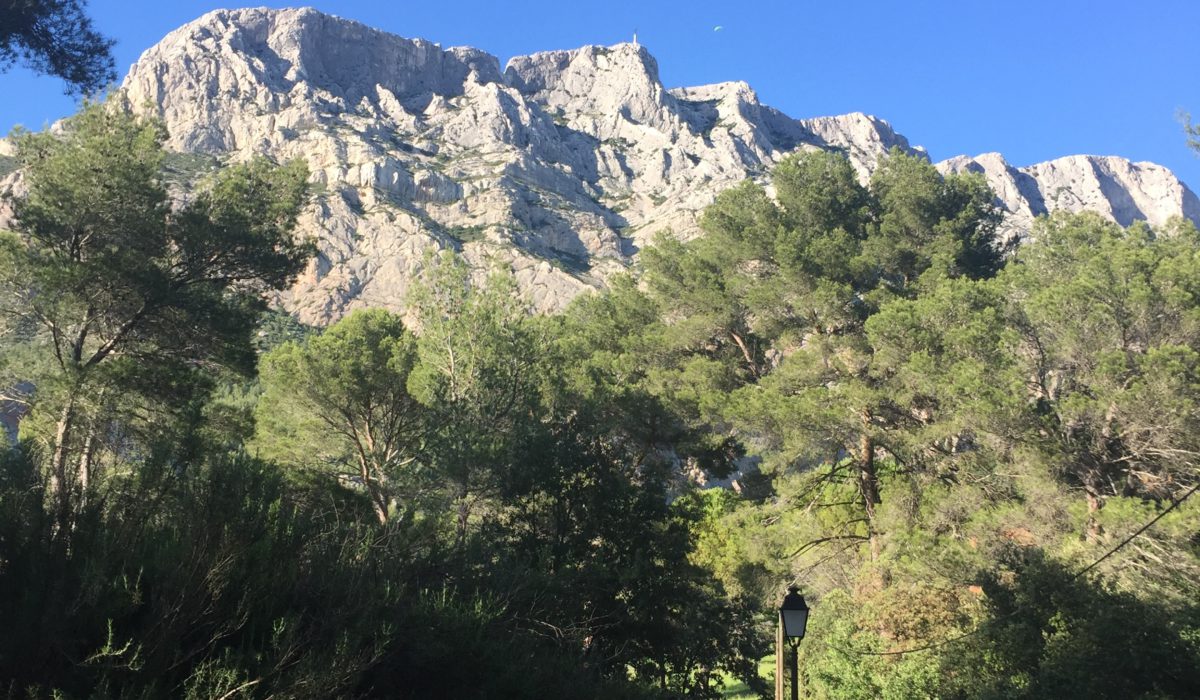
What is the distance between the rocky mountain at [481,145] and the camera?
8950cm

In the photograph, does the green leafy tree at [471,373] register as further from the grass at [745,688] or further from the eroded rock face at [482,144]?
the eroded rock face at [482,144]

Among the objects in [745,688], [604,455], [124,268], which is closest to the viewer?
[124,268]

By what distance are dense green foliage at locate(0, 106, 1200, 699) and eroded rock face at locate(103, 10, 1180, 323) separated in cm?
5552

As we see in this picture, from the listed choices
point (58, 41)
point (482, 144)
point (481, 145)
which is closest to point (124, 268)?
point (58, 41)

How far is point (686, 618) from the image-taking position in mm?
11898

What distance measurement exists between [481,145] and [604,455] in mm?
111494

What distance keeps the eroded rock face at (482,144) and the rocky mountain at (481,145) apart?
0.31 meters

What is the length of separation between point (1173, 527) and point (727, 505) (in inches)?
340

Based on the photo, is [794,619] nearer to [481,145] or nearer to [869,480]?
[869,480]

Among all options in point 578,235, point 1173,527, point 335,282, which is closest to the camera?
point 1173,527

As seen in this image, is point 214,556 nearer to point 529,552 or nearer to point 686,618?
point 529,552

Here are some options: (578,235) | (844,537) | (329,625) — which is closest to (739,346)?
(844,537)

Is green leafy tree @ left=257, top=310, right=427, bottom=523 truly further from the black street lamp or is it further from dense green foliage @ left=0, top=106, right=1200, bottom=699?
the black street lamp

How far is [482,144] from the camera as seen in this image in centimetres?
11788
